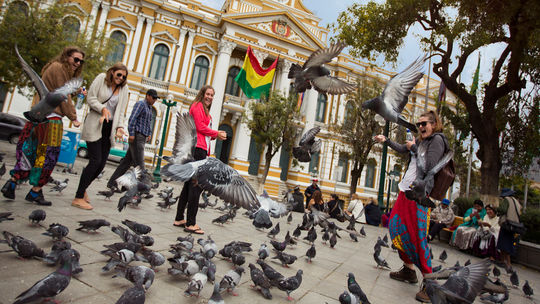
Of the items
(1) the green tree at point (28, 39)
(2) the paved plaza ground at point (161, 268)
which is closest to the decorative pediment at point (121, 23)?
(1) the green tree at point (28, 39)

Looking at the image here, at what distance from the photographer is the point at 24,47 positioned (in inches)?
466

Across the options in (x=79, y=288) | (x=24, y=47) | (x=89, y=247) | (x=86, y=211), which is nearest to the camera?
(x=79, y=288)

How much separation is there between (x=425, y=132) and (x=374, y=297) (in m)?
1.91

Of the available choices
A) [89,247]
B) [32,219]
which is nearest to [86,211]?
[32,219]

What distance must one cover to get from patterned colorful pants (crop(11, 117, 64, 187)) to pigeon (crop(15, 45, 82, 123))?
0.33m

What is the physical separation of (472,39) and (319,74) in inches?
274

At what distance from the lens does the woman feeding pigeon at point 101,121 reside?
13.9 feet

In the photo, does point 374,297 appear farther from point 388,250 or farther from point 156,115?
point 156,115

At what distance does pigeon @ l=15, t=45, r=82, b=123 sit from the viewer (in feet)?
10.9

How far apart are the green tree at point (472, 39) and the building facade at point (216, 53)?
11.4 metres

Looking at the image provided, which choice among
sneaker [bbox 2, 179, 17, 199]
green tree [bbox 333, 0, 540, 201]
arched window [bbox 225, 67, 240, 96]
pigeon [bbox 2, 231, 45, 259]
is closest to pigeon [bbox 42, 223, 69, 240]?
pigeon [bbox 2, 231, 45, 259]

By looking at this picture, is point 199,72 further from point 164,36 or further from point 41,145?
point 41,145

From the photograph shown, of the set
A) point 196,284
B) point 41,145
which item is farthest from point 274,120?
point 196,284

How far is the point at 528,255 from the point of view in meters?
8.66
